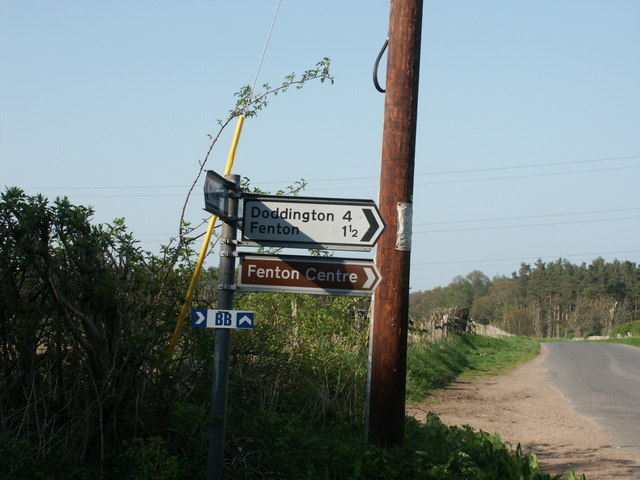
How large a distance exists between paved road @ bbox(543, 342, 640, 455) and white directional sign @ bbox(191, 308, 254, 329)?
6297 millimetres

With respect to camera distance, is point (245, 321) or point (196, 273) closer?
point (245, 321)

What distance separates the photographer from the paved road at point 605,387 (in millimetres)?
11117

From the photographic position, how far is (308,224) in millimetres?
5090

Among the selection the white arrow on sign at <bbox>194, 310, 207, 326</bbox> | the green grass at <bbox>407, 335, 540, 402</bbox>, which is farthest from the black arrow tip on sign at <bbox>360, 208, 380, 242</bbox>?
the green grass at <bbox>407, 335, 540, 402</bbox>

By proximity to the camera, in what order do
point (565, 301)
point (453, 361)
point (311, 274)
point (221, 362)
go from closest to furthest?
point (221, 362), point (311, 274), point (453, 361), point (565, 301)

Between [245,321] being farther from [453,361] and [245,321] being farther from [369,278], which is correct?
[453,361]

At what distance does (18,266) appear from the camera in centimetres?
509

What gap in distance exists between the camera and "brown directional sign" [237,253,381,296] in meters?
5.00

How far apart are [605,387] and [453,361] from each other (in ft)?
13.4

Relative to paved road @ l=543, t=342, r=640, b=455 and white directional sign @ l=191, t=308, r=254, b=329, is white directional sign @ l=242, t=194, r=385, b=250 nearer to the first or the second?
white directional sign @ l=191, t=308, r=254, b=329

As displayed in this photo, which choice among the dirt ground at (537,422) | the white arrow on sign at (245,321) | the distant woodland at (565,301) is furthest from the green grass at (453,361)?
the distant woodland at (565,301)

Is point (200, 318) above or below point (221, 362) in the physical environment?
above

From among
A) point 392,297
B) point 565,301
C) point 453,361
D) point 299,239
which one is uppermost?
point 565,301

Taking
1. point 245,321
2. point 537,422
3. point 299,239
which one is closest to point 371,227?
point 299,239
